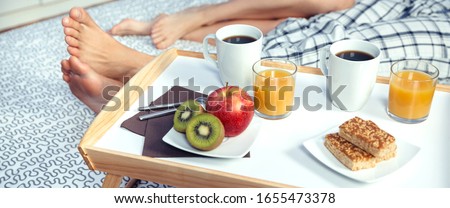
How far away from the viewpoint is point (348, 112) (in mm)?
1021

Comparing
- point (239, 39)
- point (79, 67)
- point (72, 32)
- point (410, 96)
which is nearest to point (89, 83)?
point (79, 67)

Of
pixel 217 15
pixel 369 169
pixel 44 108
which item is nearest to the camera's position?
pixel 369 169

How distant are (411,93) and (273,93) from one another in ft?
0.87

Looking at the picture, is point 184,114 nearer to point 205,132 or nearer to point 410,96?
point 205,132

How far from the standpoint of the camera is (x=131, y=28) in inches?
72.1

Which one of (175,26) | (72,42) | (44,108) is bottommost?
(44,108)

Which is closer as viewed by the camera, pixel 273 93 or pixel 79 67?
pixel 273 93

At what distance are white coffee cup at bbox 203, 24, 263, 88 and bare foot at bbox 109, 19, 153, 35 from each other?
779 millimetres

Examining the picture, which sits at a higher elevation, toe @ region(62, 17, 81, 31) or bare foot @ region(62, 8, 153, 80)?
toe @ region(62, 17, 81, 31)

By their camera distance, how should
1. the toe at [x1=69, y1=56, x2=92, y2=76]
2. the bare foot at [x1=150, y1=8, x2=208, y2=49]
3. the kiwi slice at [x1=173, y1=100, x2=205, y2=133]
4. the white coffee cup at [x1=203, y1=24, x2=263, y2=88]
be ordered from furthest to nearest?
1. the bare foot at [x1=150, y1=8, x2=208, y2=49]
2. the toe at [x1=69, y1=56, x2=92, y2=76]
3. the white coffee cup at [x1=203, y1=24, x2=263, y2=88]
4. the kiwi slice at [x1=173, y1=100, x2=205, y2=133]

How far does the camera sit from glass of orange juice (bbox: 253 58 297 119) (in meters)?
0.96

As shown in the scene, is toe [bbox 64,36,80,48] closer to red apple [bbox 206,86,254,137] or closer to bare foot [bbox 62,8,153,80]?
→ bare foot [bbox 62,8,153,80]

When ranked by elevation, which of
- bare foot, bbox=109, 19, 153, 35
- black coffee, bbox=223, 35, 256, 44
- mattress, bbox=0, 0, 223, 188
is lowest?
mattress, bbox=0, 0, 223, 188

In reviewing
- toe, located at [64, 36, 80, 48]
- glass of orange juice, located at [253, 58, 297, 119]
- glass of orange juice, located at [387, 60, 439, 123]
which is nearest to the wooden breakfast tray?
glass of orange juice, located at [253, 58, 297, 119]
